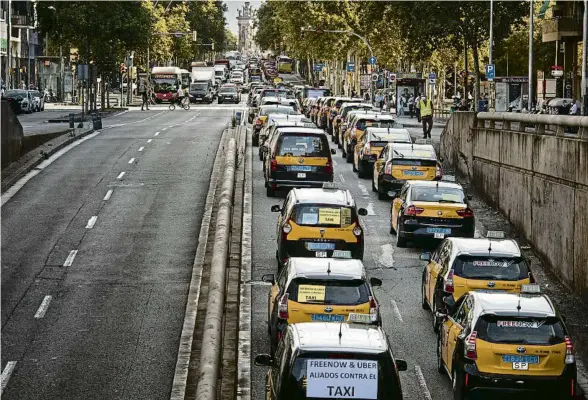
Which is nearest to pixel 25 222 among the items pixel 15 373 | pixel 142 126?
pixel 15 373

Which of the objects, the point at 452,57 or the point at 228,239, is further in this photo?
the point at 452,57

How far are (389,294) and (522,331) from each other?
846 cm

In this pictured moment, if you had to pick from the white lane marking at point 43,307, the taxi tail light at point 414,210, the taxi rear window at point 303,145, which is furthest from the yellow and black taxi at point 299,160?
the white lane marking at point 43,307

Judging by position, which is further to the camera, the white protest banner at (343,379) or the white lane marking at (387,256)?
the white lane marking at (387,256)

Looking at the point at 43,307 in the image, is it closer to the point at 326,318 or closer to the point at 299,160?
the point at 326,318

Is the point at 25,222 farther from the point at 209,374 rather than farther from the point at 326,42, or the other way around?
the point at 326,42

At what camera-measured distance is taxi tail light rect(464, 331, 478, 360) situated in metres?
15.9

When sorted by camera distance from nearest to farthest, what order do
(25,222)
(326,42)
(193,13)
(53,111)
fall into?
(25,222) → (53,111) → (326,42) → (193,13)

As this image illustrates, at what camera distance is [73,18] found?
80.1 meters

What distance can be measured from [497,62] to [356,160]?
66347mm

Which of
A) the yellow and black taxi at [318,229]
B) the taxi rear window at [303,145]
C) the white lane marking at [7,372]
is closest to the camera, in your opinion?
the white lane marking at [7,372]

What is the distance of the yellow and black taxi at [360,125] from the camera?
45.1 m

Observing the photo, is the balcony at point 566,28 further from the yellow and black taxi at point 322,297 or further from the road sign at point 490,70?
the yellow and black taxi at point 322,297

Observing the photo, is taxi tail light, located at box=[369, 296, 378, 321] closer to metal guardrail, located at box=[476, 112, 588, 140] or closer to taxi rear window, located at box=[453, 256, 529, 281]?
taxi rear window, located at box=[453, 256, 529, 281]
